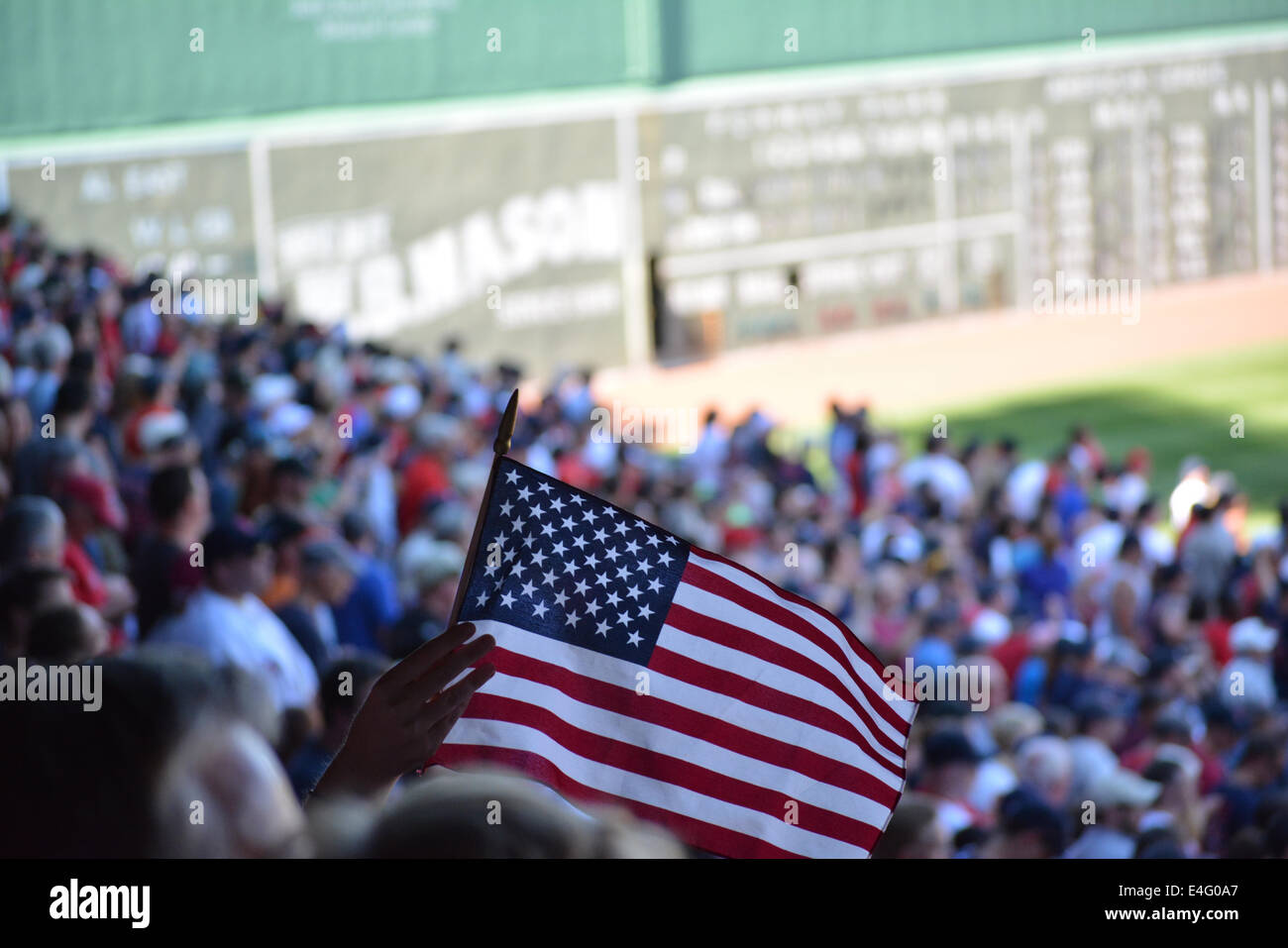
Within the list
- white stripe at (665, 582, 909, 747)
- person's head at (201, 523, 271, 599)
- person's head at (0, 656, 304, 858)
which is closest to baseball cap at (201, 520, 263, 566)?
person's head at (201, 523, 271, 599)

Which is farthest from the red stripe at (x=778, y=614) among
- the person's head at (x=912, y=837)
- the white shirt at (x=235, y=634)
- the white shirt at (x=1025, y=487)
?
the white shirt at (x=1025, y=487)

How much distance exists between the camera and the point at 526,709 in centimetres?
285

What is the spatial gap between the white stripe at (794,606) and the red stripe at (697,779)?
0.30 metres

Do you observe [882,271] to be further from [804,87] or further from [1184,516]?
[1184,516]

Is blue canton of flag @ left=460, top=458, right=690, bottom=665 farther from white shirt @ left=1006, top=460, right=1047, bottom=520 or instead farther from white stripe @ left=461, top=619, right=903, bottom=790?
white shirt @ left=1006, top=460, right=1047, bottom=520

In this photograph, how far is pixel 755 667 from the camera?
3.00 meters

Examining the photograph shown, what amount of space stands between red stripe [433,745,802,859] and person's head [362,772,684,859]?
139 centimetres

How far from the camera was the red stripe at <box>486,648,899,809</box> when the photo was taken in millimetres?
2914

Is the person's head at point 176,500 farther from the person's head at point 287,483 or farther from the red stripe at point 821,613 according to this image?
the red stripe at point 821,613

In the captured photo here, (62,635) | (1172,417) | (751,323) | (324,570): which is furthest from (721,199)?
(62,635)

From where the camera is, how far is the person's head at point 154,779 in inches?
57.6
